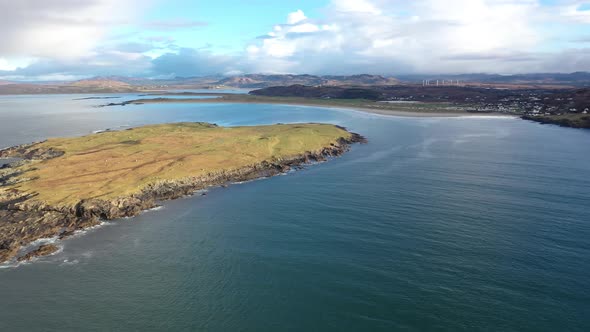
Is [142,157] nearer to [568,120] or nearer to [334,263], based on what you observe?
[334,263]

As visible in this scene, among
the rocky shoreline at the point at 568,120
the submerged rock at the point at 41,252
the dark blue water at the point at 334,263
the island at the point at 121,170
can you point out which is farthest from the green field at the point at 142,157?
the rocky shoreline at the point at 568,120

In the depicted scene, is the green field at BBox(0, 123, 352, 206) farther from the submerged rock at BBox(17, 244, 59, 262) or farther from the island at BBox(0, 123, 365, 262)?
the submerged rock at BBox(17, 244, 59, 262)

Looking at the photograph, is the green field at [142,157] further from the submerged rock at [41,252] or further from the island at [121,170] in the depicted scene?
the submerged rock at [41,252]

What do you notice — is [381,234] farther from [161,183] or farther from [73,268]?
[161,183]

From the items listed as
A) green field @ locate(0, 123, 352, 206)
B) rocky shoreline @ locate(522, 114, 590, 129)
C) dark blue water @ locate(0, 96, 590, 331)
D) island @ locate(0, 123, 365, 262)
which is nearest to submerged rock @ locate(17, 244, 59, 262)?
island @ locate(0, 123, 365, 262)

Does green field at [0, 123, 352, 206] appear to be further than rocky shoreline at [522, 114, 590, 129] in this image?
No

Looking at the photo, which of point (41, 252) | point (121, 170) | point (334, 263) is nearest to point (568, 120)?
point (334, 263)
